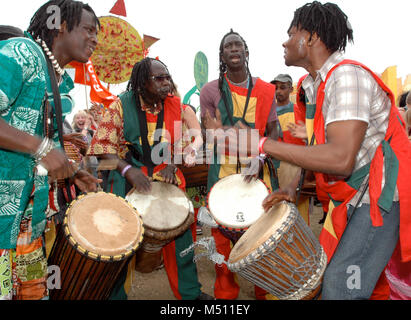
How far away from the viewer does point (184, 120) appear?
10.4ft

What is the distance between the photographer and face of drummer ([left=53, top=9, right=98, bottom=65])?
1.95 meters

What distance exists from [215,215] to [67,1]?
1773 mm

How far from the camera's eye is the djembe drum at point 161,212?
97.9 inches

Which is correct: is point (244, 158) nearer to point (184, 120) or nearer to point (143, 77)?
point (184, 120)

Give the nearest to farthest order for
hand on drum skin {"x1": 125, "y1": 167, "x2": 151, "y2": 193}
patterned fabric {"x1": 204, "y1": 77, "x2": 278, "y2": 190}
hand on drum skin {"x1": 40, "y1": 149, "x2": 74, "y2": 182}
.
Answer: hand on drum skin {"x1": 40, "y1": 149, "x2": 74, "y2": 182} → hand on drum skin {"x1": 125, "y1": 167, "x2": 151, "y2": 193} → patterned fabric {"x1": 204, "y1": 77, "x2": 278, "y2": 190}

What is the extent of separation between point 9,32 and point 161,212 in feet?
5.54

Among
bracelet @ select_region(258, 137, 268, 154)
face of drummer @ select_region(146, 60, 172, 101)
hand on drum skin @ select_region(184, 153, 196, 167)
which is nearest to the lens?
bracelet @ select_region(258, 137, 268, 154)

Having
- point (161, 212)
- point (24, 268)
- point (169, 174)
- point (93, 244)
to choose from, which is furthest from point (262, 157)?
point (24, 268)

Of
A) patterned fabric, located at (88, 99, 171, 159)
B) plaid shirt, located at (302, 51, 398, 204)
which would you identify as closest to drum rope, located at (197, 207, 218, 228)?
patterned fabric, located at (88, 99, 171, 159)

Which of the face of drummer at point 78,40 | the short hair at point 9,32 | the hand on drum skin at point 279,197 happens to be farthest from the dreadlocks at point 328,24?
the short hair at point 9,32

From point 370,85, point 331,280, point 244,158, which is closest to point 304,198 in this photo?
point 244,158

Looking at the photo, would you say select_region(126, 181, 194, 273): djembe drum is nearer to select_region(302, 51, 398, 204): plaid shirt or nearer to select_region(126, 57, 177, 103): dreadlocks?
select_region(126, 57, 177, 103): dreadlocks

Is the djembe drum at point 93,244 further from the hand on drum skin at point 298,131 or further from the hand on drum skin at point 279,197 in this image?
the hand on drum skin at point 298,131

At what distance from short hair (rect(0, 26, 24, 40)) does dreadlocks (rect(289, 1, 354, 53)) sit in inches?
75.6
